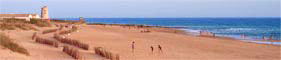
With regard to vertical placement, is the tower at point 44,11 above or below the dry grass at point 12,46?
above

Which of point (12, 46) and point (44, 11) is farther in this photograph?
point (44, 11)

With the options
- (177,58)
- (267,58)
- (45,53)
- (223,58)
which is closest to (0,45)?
(45,53)

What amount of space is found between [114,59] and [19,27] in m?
20.6

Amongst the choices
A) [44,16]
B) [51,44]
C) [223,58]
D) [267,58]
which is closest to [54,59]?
[51,44]

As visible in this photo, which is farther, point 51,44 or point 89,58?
point 51,44

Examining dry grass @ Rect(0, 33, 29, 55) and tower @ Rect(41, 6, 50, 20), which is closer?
dry grass @ Rect(0, 33, 29, 55)

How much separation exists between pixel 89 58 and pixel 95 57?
1.40ft

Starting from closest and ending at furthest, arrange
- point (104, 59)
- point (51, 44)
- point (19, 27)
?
1. point (104, 59)
2. point (51, 44)
3. point (19, 27)

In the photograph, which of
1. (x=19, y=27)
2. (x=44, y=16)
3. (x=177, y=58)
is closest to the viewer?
(x=177, y=58)

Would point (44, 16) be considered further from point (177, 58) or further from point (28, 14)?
point (177, 58)

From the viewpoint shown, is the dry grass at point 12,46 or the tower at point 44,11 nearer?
the dry grass at point 12,46

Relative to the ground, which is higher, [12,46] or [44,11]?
[44,11]

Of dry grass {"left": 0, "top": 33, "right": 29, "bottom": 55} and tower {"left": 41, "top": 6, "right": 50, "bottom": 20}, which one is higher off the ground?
tower {"left": 41, "top": 6, "right": 50, "bottom": 20}

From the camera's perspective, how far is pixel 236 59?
14844 millimetres
